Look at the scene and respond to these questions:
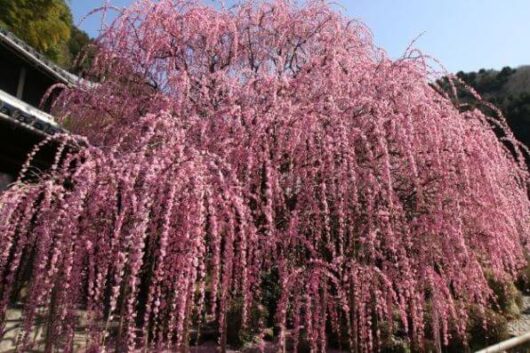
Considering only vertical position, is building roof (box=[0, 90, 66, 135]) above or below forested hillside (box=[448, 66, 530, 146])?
below

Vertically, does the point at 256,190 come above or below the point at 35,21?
below

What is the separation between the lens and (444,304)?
4.73 m

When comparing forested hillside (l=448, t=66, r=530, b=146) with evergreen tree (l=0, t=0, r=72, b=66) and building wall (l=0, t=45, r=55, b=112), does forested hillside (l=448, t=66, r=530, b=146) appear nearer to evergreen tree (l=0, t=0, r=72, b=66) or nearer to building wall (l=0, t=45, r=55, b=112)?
evergreen tree (l=0, t=0, r=72, b=66)

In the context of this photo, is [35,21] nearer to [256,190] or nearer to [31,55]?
[31,55]

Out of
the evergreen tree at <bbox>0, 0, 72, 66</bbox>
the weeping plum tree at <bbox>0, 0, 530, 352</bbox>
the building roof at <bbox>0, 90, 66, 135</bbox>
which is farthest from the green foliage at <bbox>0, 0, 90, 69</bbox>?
the weeping plum tree at <bbox>0, 0, 530, 352</bbox>

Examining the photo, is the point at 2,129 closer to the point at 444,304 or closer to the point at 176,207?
the point at 176,207

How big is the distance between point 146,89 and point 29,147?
89.7 inches

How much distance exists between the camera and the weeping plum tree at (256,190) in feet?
10.5

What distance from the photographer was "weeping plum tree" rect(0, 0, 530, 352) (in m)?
3.21

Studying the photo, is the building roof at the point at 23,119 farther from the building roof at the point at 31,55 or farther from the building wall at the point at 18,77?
the building wall at the point at 18,77

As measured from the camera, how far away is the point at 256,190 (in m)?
4.64

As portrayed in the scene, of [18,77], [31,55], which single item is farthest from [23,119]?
[18,77]

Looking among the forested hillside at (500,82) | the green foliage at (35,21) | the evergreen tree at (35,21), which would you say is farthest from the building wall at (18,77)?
the forested hillside at (500,82)

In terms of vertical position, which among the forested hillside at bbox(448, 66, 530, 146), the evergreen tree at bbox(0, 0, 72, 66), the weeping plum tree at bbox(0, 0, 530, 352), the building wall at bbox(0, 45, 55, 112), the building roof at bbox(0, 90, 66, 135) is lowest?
the weeping plum tree at bbox(0, 0, 530, 352)
